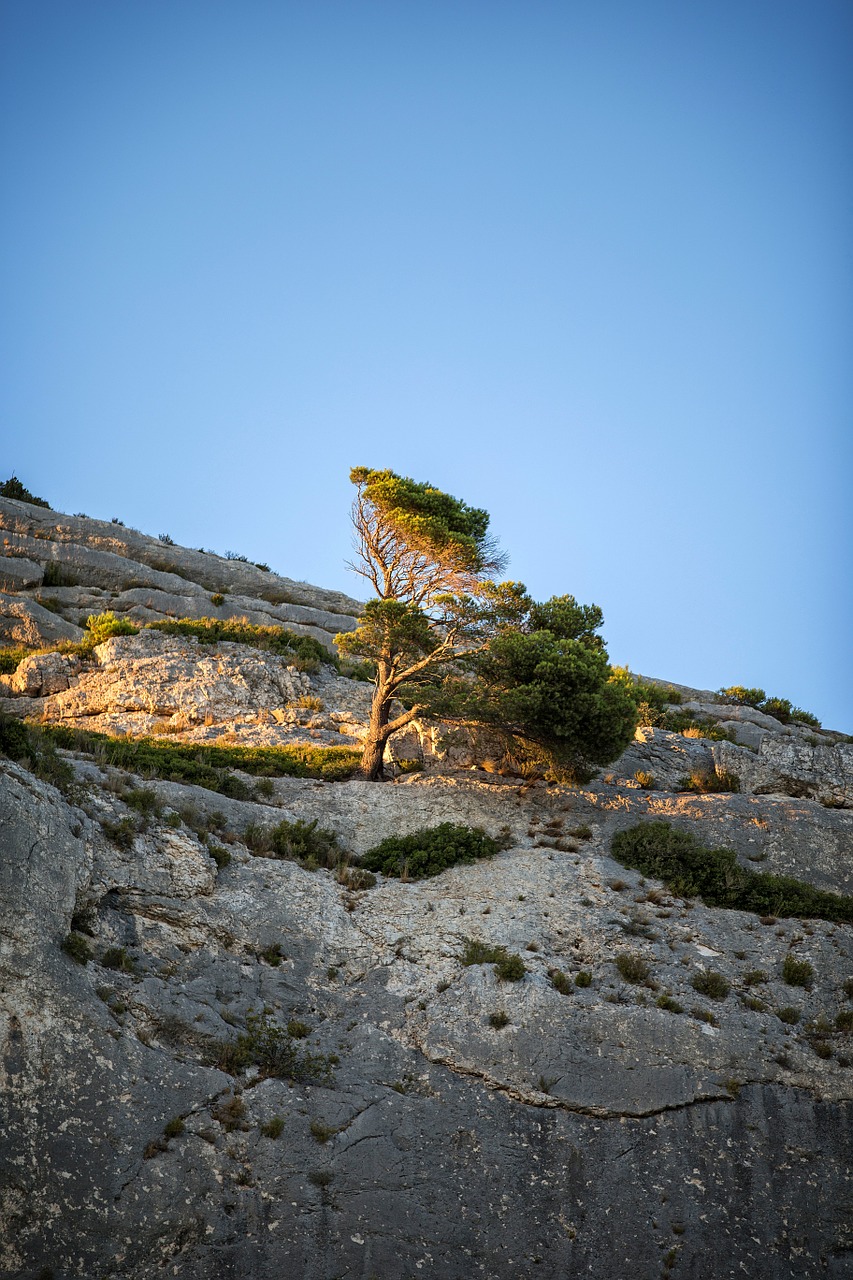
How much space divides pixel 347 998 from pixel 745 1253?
360 inches

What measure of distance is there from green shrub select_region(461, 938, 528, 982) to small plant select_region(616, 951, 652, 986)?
245 centimetres

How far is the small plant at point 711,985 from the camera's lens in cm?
1973

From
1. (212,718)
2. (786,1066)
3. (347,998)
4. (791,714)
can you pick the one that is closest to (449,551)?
(212,718)

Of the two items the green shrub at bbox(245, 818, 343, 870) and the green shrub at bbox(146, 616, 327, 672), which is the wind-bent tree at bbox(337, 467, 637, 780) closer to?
the green shrub at bbox(245, 818, 343, 870)

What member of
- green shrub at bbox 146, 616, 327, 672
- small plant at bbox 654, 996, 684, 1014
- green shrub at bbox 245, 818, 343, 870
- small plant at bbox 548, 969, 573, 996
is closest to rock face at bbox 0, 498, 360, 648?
green shrub at bbox 146, 616, 327, 672

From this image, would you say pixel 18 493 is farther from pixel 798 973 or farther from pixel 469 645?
pixel 798 973

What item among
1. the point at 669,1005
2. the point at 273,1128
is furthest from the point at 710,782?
the point at 273,1128

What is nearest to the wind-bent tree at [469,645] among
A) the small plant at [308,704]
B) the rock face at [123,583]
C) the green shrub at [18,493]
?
the small plant at [308,704]

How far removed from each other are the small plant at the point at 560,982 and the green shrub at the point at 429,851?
5532mm

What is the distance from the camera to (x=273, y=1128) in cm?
1542

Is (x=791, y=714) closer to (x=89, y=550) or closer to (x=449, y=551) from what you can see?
(x=449, y=551)

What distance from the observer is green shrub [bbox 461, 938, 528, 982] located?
773 inches

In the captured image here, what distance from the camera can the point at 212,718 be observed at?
121 ft

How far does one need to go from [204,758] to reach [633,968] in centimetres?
1631
